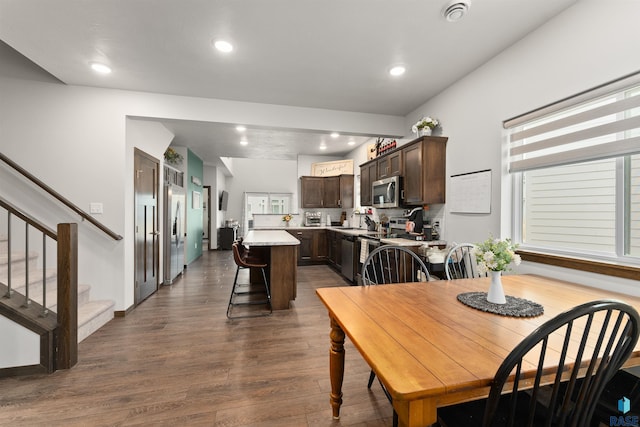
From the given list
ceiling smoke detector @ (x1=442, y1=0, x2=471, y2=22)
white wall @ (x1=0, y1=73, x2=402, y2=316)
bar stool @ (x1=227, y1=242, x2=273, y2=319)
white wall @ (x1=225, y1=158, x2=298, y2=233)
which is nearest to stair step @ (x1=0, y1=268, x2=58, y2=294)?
white wall @ (x1=0, y1=73, x2=402, y2=316)

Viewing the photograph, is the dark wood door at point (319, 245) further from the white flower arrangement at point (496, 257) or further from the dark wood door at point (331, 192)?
the white flower arrangement at point (496, 257)

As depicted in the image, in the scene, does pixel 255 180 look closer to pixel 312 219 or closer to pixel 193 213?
pixel 193 213

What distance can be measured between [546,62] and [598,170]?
91 centimetres

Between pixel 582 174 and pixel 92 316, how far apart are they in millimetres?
4320

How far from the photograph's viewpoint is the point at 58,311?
2.02m

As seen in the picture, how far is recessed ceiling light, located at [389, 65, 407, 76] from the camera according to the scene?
8.54ft

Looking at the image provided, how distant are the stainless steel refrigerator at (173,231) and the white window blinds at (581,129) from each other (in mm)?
4603

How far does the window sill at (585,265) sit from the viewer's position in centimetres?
155

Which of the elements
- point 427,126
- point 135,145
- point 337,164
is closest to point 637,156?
point 427,126

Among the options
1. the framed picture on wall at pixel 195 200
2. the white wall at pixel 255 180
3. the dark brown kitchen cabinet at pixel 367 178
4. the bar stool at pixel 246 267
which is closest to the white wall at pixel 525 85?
the dark brown kitchen cabinet at pixel 367 178

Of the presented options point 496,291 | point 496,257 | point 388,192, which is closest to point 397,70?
point 388,192

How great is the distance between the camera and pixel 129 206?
10.2 feet

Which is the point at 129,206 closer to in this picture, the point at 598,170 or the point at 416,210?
the point at 416,210

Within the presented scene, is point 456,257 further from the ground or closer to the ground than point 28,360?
further from the ground
